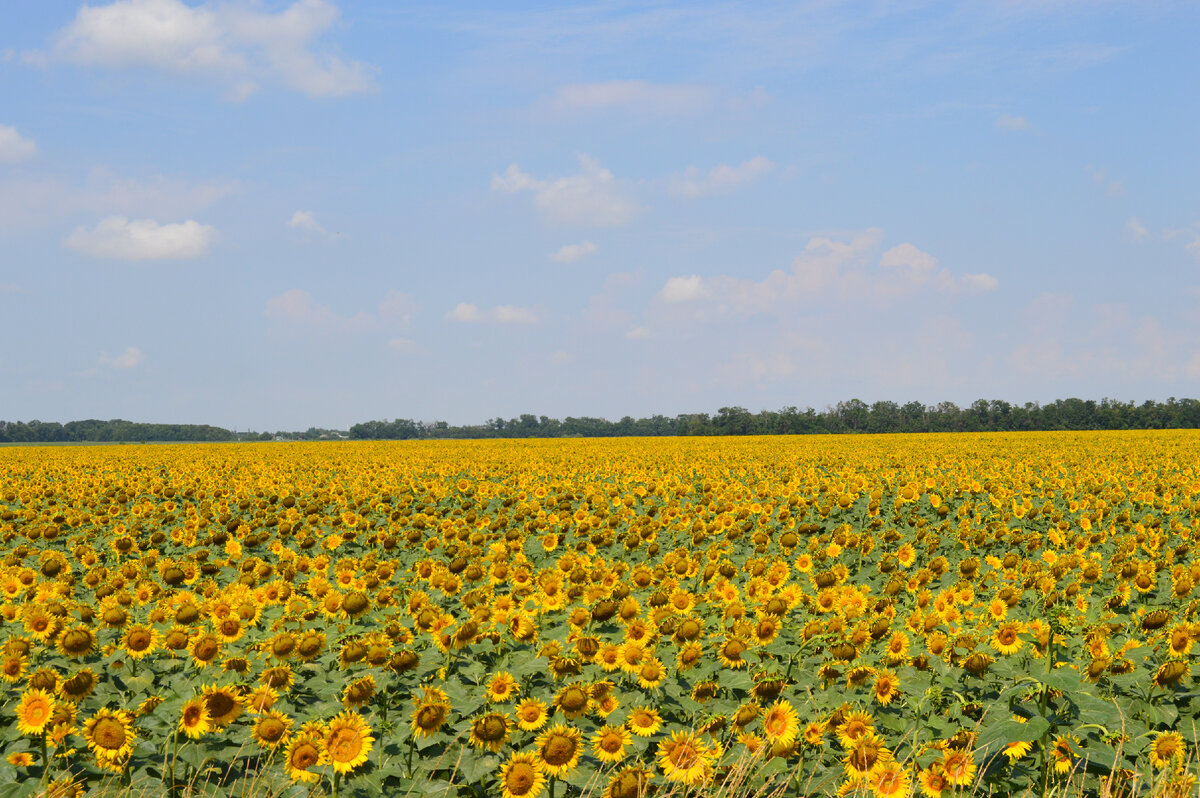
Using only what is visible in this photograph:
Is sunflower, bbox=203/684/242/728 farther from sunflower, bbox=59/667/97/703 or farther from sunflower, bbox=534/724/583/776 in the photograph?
sunflower, bbox=534/724/583/776

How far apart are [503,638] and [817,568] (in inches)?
203

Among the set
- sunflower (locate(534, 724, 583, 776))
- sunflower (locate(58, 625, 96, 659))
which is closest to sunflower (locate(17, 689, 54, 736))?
sunflower (locate(58, 625, 96, 659))

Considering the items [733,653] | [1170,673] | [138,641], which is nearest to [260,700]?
[138,641]

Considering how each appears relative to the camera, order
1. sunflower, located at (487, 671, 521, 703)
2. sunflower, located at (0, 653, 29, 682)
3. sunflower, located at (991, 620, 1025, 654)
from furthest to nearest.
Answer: sunflower, located at (991, 620, 1025, 654), sunflower, located at (0, 653, 29, 682), sunflower, located at (487, 671, 521, 703)

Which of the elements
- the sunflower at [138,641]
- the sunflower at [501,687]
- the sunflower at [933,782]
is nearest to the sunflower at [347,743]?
the sunflower at [501,687]

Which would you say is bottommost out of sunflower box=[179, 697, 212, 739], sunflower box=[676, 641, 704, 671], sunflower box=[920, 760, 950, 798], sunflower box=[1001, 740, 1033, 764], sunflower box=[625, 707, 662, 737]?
sunflower box=[920, 760, 950, 798]

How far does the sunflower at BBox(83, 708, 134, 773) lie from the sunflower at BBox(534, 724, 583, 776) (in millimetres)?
2319

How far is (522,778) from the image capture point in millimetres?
4160

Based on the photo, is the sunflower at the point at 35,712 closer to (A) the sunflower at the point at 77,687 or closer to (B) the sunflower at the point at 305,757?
(A) the sunflower at the point at 77,687

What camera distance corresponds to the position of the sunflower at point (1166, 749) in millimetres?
4664

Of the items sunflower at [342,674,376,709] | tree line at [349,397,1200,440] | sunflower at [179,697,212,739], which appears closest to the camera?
sunflower at [179,697,212,739]

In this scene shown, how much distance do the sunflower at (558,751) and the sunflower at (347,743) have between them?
96cm

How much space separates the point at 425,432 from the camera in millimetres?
127750

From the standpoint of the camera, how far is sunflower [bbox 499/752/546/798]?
4.13m
